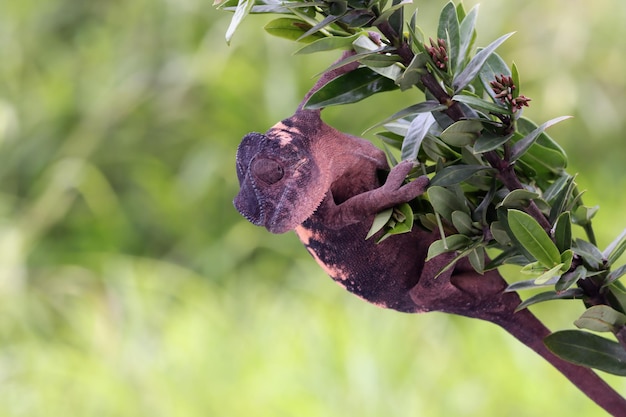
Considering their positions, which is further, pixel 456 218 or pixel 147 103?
pixel 147 103

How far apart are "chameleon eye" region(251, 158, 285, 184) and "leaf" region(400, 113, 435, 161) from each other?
2.5 inches

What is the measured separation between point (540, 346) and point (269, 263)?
1240 mm

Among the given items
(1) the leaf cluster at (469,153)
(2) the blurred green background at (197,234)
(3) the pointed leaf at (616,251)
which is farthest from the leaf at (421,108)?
(2) the blurred green background at (197,234)

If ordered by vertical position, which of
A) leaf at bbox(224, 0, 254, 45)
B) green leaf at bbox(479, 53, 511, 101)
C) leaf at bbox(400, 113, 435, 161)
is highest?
leaf at bbox(224, 0, 254, 45)

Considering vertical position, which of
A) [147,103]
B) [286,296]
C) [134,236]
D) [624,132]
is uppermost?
[624,132]

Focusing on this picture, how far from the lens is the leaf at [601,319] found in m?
0.34

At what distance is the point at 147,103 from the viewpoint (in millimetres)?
1755

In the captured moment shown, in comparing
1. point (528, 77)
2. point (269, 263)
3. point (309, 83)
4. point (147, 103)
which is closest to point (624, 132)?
point (528, 77)

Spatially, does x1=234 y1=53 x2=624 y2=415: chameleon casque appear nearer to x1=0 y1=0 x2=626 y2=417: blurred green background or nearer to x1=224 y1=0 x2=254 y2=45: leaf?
x1=224 y1=0 x2=254 y2=45: leaf

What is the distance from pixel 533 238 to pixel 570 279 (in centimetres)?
3

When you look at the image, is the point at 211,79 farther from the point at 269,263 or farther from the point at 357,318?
the point at 357,318

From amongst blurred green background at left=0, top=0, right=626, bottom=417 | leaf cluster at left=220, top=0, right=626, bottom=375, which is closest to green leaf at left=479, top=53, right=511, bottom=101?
leaf cluster at left=220, top=0, right=626, bottom=375

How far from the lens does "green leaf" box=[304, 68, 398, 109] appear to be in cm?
35

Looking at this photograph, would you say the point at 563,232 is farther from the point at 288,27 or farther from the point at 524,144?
the point at 288,27
